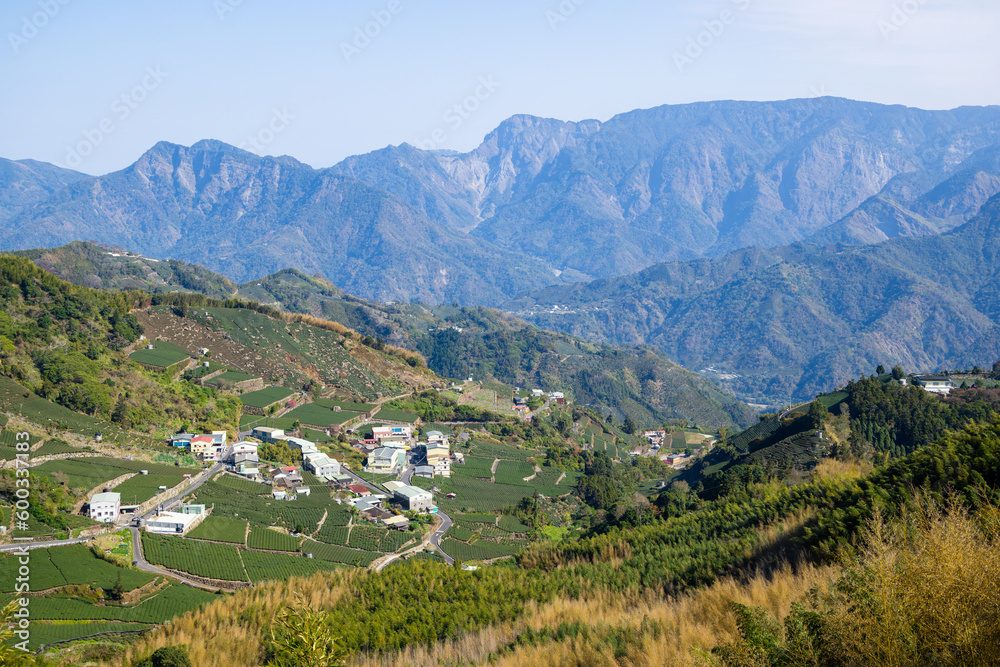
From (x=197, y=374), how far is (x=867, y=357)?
182 m

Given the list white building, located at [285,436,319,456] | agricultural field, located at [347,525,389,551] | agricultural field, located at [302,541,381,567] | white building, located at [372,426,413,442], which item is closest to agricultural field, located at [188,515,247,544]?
agricultural field, located at [302,541,381,567]

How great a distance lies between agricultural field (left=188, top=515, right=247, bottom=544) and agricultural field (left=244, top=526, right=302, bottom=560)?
0.47 meters

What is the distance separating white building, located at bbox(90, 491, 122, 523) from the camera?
103 feet

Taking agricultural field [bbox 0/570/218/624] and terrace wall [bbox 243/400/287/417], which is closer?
agricultural field [bbox 0/570/218/624]

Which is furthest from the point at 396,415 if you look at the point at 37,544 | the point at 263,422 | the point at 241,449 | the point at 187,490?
the point at 37,544

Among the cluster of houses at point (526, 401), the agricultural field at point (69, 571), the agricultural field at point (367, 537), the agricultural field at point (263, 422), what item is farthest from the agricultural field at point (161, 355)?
the cluster of houses at point (526, 401)

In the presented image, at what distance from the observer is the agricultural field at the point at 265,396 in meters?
58.8

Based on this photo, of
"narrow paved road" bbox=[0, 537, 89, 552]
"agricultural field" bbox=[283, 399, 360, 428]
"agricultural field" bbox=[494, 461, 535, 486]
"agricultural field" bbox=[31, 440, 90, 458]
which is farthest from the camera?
"agricultural field" bbox=[283, 399, 360, 428]

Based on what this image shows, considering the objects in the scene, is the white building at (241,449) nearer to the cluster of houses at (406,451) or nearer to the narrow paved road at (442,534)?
the cluster of houses at (406,451)

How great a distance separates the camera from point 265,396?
61.2 metres

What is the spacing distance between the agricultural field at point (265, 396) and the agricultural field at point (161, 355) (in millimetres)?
6159

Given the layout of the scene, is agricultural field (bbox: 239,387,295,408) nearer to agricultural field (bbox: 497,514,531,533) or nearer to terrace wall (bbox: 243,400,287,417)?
terrace wall (bbox: 243,400,287,417)

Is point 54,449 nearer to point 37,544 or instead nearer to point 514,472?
point 37,544

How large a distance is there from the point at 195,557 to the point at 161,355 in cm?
3276
